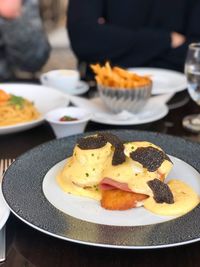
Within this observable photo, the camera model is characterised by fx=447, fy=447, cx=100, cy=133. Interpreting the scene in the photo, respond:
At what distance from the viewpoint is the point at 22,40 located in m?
2.25

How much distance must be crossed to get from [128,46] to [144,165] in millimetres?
1500

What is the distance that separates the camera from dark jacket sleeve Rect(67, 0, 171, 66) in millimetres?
2225

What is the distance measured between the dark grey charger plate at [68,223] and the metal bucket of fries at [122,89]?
1.37 ft

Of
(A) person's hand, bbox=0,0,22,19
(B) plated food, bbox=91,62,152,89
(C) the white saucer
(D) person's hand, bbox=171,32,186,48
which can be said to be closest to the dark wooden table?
(B) plated food, bbox=91,62,152,89

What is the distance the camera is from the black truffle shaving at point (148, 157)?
842mm

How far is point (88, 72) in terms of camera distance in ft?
7.76

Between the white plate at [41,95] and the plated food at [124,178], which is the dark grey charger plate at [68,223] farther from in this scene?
the white plate at [41,95]

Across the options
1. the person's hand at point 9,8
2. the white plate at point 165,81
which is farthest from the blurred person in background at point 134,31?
the white plate at point 165,81

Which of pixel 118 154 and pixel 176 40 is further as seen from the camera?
pixel 176 40

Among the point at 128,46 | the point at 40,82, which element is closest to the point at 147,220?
the point at 40,82

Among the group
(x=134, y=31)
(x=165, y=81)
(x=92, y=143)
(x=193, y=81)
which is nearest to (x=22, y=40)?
(x=134, y=31)

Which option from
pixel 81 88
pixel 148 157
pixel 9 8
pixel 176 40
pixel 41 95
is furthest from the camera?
pixel 176 40

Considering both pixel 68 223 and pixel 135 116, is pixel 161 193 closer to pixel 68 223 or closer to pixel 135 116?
pixel 68 223

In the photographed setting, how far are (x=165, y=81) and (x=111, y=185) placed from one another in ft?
3.25
